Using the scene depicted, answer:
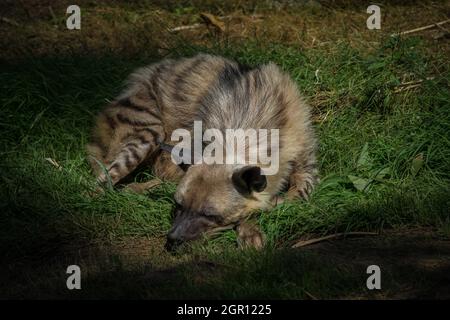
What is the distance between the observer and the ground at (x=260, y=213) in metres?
4.76

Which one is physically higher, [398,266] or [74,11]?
[74,11]

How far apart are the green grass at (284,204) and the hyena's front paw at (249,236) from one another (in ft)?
0.29

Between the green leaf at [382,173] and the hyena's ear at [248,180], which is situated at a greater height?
the green leaf at [382,173]

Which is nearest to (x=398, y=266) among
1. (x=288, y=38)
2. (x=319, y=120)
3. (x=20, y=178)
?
(x=319, y=120)

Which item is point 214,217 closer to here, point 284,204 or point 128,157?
point 284,204

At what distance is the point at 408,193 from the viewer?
18.7 feet

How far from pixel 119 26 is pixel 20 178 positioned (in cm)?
256

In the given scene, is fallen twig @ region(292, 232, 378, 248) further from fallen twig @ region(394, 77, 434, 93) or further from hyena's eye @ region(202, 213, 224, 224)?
fallen twig @ region(394, 77, 434, 93)

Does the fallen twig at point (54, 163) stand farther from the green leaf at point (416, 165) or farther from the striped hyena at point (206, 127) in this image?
the green leaf at point (416, 165)

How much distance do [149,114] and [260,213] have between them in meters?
1.51

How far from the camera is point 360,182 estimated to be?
236 inches

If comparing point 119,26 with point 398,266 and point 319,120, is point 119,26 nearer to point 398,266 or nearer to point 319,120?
point 319,120

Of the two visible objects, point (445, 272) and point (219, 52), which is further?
point (219, 52)

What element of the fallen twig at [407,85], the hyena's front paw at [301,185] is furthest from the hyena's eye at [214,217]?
the fallen twig at [407,85]
